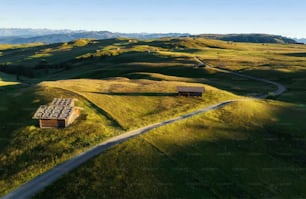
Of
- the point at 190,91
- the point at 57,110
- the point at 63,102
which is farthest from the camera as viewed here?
the point at 190,91

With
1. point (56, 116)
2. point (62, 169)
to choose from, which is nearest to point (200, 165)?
point (62, 169)

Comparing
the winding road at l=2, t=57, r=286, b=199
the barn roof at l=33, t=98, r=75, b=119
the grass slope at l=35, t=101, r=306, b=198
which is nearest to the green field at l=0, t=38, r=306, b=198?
the grass slope at l=35, t=101, r=306, b=198

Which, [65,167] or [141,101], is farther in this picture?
[141,101]

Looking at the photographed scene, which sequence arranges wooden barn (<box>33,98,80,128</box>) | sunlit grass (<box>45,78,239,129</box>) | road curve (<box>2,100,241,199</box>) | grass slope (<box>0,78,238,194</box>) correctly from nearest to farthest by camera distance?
1. road curve (<box>2,100,241,199</box>)
2. grass slope (<box>0,78,238,194</box>)
3. wooden barn (<box>33,98,80,128</box>)
4. sunlit grass (<box>45,78,239,129</box>)

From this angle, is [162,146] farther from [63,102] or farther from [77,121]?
[63,102]

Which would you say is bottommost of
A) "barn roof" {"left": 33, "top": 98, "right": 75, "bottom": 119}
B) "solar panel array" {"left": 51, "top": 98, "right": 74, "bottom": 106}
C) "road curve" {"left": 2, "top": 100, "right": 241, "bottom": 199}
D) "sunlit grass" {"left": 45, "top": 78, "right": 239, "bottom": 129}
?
"road curve" {"left": 2, "top": 100, "right": 241, "bottom": 199}

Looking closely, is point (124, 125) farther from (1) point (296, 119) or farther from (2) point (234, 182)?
(1) point (296, 119)

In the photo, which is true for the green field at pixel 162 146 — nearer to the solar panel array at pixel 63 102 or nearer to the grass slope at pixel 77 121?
the grass slope at pixel 77 121

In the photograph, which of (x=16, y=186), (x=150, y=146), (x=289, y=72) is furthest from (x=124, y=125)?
(x=289, y=72)

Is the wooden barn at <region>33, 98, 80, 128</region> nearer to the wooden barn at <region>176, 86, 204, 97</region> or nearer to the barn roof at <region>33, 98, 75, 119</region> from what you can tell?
the barn roof at <region>33, 98, 75, 119</region>
